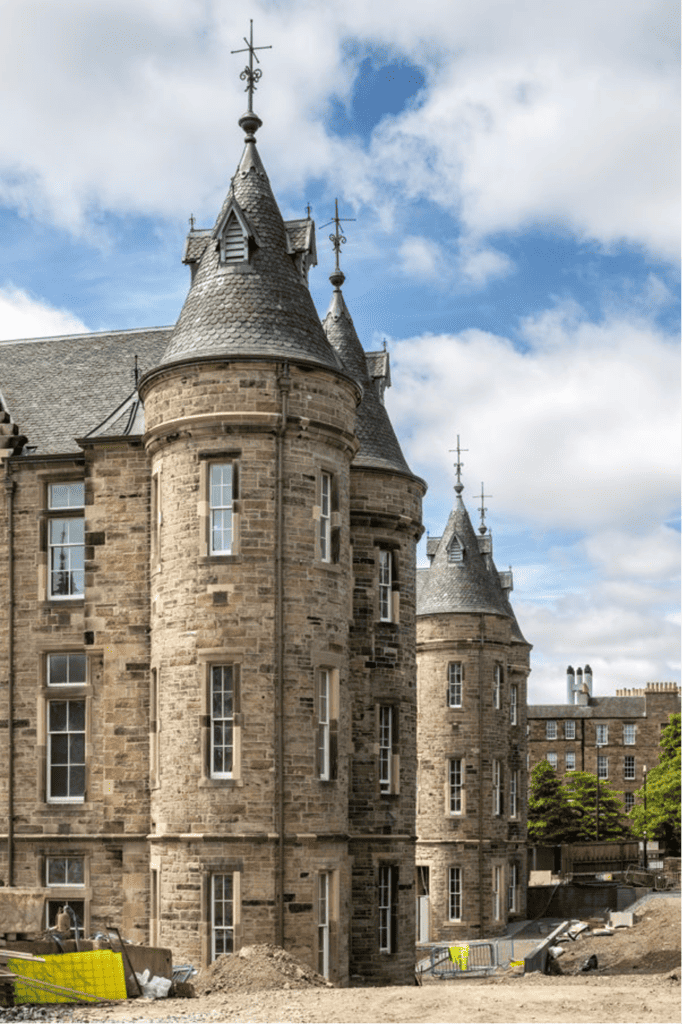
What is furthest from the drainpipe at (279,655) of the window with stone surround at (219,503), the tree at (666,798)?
the tree at (666,798)

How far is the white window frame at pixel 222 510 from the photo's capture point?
85.7ft

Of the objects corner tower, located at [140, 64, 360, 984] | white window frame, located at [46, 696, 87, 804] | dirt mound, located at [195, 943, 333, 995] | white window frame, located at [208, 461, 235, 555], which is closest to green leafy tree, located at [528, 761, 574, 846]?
white window frame, located at [46, 696, 87, 804]

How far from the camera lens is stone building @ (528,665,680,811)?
328ft

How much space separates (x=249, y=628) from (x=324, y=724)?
245 cm

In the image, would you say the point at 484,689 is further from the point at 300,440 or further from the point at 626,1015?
the point at 626,1015

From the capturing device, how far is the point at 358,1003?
20906mm

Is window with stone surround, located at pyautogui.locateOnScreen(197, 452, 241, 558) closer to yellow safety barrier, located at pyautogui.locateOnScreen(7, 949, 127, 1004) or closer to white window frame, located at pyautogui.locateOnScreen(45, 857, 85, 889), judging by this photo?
white window frame, located at pyautogui.locateOnScreen(45, 857, 85, 889)

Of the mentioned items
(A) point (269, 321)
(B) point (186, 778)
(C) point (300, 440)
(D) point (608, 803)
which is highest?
(A) point (269, 321)

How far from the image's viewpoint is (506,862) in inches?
1992

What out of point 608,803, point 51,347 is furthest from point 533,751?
point 51,347

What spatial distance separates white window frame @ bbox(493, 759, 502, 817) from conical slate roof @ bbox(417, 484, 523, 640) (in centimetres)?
533

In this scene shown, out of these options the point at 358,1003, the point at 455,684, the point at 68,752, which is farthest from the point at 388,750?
the point at 455,684

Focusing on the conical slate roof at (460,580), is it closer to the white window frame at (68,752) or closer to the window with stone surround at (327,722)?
the white window frame at (68,752)

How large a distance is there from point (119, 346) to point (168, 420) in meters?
7.75
